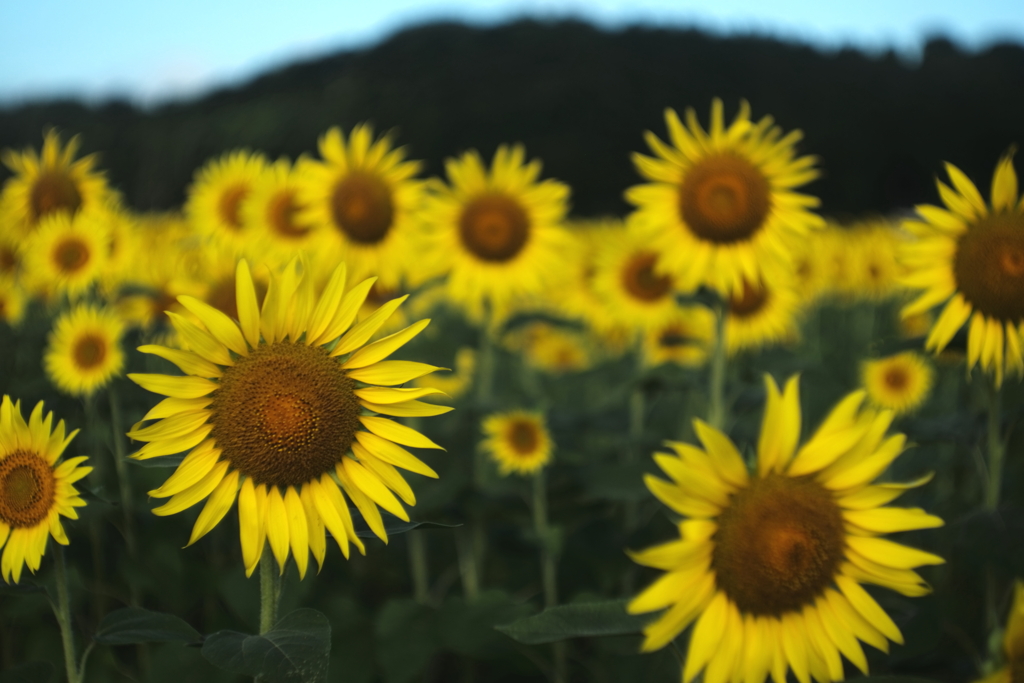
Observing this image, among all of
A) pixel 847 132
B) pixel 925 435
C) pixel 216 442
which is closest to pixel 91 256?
pixel 216 442

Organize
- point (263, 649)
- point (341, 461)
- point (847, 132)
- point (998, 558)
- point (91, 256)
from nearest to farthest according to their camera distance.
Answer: point (263, 649) → point (341, 461) → point (998, 558) → point (91, 256) → point (847, 132)

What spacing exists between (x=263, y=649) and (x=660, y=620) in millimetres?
830

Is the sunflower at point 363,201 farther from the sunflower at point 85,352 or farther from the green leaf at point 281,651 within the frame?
the green leaf at point 281,651

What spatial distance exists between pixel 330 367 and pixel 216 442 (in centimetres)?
30

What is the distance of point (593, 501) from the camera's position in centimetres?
388

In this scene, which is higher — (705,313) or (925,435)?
(705,313)

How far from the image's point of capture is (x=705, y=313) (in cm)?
544

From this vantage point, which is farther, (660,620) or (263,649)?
(660,620)

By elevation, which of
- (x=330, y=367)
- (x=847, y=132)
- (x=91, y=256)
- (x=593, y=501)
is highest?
(x=847, y=132)

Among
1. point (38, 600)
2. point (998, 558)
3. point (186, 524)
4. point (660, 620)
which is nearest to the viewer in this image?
point (660, 620)

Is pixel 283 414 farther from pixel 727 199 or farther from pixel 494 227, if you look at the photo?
pixel 494 227

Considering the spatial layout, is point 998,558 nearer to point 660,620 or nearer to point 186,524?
point 660,620

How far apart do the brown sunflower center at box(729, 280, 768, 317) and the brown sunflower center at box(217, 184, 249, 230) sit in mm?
3004

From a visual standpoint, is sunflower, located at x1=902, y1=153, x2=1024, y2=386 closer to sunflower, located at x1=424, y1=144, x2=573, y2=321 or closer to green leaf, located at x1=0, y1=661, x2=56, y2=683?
sunflower, located at x1=424, y1=144, x2=573, y2=321
